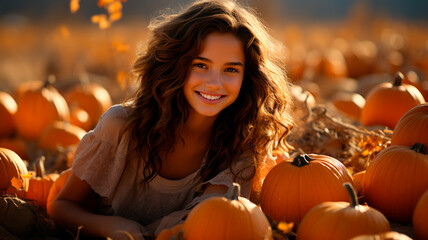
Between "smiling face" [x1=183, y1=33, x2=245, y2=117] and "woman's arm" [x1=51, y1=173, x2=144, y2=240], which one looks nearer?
"woman's arm" [x1=51, y1=173, x2=144, y2=240]

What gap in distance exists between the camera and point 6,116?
497 cm

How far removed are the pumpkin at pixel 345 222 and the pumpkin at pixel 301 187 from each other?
1.16ft

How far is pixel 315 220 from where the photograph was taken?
2.18 meters

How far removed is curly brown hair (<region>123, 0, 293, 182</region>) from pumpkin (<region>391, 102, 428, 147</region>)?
66cm

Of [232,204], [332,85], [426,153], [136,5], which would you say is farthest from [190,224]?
[136,5]

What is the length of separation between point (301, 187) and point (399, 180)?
1.70 ft

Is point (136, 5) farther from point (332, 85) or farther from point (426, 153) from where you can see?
point (426, 153)

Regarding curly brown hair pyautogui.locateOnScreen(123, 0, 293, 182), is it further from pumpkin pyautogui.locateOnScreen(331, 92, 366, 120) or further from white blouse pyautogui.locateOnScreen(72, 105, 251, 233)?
pumpkin pyautogui.locateOnScreen(331, 92, 366, 120)

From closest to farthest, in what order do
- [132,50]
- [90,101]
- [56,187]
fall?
1. [56,187]
2. [90,101]
3. [132,50]

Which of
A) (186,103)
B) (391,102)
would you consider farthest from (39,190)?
(391,102)

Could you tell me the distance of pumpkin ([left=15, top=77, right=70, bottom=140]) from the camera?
16.6 ft

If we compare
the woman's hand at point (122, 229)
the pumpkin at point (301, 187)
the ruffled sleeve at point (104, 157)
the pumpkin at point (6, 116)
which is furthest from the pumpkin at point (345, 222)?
the pumpkin at point (6, 116)

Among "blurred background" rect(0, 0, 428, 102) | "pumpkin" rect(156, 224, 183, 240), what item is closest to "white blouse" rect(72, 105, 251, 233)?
"pumpkin" rect(156, 224, 183, 240)

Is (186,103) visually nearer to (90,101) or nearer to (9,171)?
(9,171)
